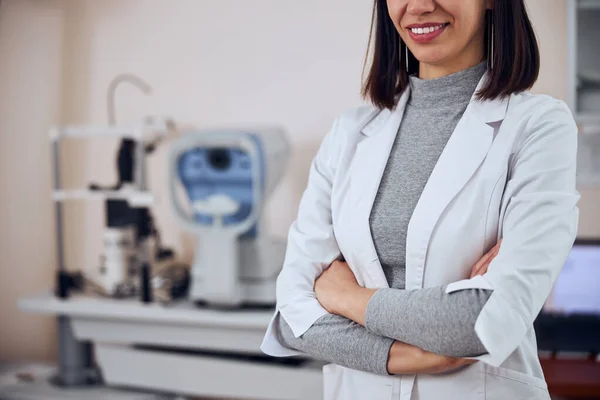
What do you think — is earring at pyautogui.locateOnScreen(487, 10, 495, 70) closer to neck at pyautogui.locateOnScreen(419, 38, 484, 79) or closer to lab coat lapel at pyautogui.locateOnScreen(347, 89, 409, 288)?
neck at pyautogui.locateOnScreen(419, 38, 484, 79)

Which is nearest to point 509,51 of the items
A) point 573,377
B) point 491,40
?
point 491,40

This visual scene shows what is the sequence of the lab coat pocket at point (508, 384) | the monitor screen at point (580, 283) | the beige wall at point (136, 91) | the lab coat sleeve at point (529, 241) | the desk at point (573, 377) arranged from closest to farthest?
the lab coat sleeve at point (529, 241)
the lab coat pocket at point (508, 384)
the desk at point (573, 377)
the monitor screen at point (580, 283)
the beige wall at point (136, 91)

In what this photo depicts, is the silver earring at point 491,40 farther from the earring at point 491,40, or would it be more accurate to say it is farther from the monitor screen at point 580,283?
the monitor screen at point 580,283

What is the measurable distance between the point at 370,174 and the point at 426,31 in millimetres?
243

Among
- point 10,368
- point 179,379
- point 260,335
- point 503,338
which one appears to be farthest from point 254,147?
point 10,368

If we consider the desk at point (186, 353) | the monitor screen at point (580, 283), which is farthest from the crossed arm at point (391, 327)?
the monitor screen at point (580, 283)

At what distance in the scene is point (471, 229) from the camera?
1004 millimetres

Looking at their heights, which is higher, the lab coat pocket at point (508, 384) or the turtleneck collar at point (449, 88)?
the turtleneck collar at point (449, 88)

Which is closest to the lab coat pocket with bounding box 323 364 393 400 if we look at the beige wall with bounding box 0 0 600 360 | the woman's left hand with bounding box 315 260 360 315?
the woman's left hand with bounding box 315 260 360 315

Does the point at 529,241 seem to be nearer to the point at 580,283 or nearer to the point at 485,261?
the point at 485,261

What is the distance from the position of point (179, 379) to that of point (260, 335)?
361 millimetres

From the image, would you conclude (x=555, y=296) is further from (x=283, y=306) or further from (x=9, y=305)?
(x=9, y=305)

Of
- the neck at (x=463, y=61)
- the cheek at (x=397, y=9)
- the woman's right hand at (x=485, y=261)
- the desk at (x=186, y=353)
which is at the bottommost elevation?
the desk at (x=186, y=353)

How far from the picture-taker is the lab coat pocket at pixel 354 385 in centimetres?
107
